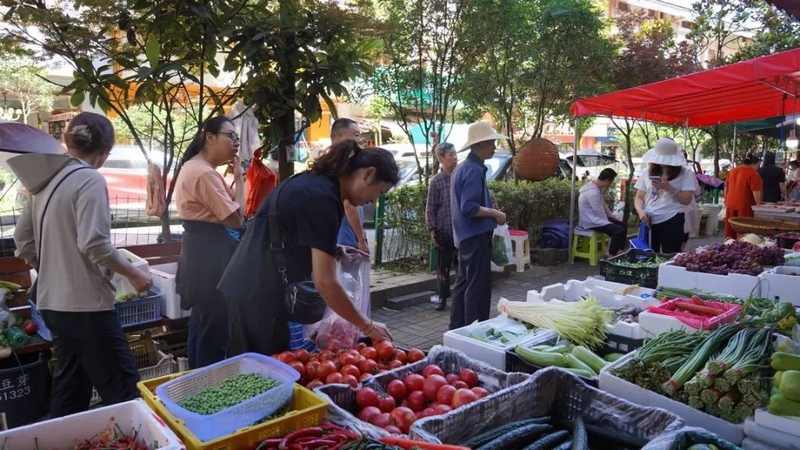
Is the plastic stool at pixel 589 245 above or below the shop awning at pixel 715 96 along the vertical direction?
below

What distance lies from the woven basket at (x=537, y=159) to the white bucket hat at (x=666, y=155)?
12.8 feet

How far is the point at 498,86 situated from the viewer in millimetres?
10148

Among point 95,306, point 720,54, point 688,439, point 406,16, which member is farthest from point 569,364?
point 720,54

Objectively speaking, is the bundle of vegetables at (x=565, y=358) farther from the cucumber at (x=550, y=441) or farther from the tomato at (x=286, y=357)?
the tomato at (x=286, y=357)

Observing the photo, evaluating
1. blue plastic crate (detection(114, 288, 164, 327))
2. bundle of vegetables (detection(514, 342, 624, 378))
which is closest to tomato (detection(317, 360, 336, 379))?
bundle of vegetables (detection(514, 342, 624, 378))

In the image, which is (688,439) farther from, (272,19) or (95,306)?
(272,19)

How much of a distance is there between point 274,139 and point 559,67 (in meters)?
7.01

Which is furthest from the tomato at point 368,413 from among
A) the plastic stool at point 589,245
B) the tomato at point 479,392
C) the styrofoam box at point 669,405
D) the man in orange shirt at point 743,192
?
the man in orange shirt at point 743,192

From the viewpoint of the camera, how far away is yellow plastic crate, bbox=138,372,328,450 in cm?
183

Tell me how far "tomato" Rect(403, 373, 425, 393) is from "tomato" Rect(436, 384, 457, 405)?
4.3 inches

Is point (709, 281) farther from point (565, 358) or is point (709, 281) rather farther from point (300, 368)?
point (300, 368)

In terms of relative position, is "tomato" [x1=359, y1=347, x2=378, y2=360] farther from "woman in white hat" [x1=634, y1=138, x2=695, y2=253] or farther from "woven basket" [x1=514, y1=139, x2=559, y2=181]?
"woven basket" [x1=514, y1=139, x2=559, y2=181]

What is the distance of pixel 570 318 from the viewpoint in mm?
3361

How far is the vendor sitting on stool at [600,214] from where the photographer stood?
29.0 feet
